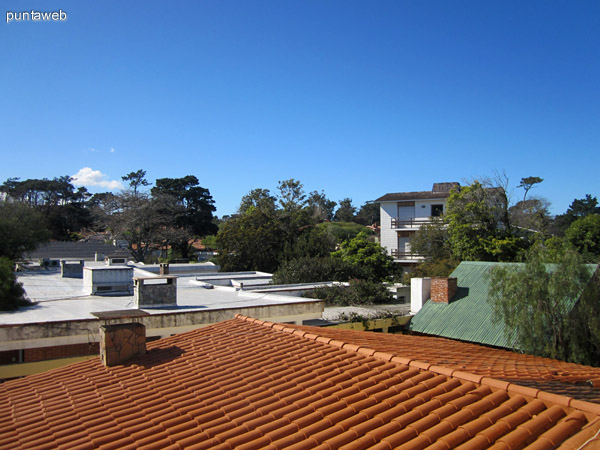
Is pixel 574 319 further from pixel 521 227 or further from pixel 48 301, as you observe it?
pixel 521 227

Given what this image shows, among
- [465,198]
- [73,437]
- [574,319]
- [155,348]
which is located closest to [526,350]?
[574,319]

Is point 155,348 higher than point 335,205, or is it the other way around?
point 335,205

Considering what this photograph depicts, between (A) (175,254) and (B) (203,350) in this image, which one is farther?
(A) (175,254)

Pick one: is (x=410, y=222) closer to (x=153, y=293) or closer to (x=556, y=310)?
(x=556, y=310)

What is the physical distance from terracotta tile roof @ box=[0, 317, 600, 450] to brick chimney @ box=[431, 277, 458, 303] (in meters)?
11.8

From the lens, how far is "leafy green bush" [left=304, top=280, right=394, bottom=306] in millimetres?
22391

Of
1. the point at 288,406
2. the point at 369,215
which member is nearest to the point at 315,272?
the point at 288,406

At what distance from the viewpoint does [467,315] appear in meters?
17.7

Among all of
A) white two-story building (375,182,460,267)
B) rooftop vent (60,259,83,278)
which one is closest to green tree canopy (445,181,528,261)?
white two-story building (375,182,460,267)

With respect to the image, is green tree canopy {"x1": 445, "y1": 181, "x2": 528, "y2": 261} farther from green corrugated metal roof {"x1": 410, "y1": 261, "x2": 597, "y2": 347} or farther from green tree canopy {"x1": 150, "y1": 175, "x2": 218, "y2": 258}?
green tree canopy {"x1": 150, "y1": 175, "x2": 218, "y2": 258}

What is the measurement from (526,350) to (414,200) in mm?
30085

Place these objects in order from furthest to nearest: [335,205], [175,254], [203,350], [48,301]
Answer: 1. [335,205]
2. [175,254]
3. [48,301]
4. [203,350]

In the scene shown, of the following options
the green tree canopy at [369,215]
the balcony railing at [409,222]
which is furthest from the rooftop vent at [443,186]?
the green tree canopy at [369,215]

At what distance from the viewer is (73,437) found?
557 centimetres
